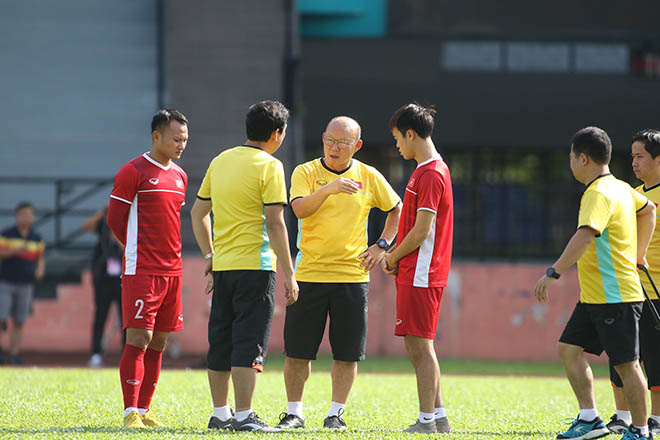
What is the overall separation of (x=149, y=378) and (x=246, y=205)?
1.48m

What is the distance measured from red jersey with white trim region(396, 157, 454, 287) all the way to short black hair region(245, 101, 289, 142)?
3.29 feet

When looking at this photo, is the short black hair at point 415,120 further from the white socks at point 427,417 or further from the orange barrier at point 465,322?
the orange barrier at point 465,322

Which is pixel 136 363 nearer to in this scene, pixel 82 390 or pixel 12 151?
pixel 82 390

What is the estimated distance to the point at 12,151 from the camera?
62.0 feet

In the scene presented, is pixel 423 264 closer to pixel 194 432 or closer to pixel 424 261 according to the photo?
pixel 424 261

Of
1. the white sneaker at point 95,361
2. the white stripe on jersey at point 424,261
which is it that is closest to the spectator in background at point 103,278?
the white sneaker at point 95,361

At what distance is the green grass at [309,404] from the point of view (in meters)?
6.41

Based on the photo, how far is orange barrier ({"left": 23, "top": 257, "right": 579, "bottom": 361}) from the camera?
14.9 meters

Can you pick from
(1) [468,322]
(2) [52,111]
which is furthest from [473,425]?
(2) [52,111]

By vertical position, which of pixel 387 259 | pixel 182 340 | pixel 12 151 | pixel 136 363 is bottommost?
pixel 182 340

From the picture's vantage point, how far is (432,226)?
6.52 meters

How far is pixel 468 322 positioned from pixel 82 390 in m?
7.40

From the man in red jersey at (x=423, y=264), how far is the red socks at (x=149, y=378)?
5.85ft

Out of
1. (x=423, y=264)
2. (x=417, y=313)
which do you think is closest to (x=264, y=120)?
(x=423, y=264)
